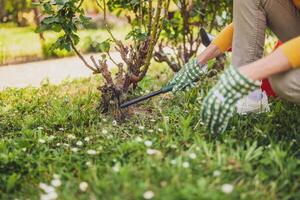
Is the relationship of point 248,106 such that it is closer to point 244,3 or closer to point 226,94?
point 244,3

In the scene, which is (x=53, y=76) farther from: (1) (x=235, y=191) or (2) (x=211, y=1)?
(1) (x=235, y=191)

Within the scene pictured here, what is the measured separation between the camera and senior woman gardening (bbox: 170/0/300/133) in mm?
1958

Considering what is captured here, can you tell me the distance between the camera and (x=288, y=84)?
6.84 feet

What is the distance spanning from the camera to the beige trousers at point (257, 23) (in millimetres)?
2383

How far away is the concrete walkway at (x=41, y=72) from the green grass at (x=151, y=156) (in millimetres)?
1296

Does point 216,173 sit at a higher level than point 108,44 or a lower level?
lower

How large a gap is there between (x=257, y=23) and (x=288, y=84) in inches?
17.7

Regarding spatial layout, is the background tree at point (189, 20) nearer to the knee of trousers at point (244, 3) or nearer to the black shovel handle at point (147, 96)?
the black shovel handle at point (147, 96)

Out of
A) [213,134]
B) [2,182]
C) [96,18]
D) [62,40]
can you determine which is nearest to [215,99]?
[213,134]

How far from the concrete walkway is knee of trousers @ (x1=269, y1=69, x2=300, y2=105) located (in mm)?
2339

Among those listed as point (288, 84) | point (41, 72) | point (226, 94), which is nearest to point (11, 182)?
point (226, 94)

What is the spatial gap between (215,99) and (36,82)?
99.1 inches

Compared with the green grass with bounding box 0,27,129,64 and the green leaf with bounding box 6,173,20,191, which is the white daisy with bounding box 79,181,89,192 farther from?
the green grass with bounding box 0,27,129,64

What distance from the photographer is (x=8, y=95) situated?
11.4ft
